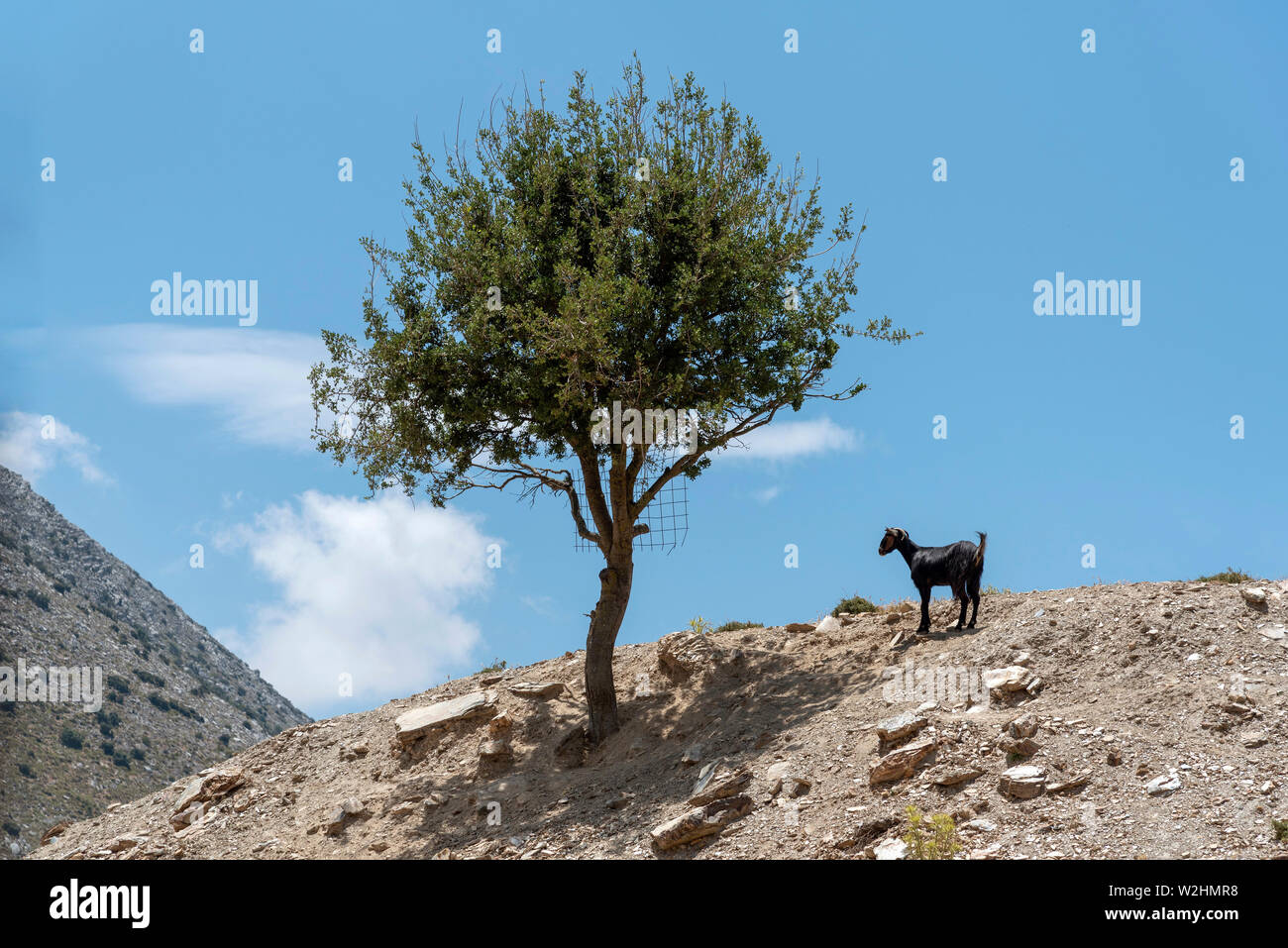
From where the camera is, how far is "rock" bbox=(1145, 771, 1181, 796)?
13.9 meters

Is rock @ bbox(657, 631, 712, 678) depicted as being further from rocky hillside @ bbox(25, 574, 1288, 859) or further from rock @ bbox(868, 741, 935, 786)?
rock @ bbox(868, 741, 935, 786)

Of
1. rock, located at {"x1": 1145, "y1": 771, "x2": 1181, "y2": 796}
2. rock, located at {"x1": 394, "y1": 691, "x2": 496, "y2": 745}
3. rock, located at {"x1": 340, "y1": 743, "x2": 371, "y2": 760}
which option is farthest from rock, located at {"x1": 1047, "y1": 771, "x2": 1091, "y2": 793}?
rock, located at {"x1": 340, "y1": 743, "x2": 371, "y2": 760}

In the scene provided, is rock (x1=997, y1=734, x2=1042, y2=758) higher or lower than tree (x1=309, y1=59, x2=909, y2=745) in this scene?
lower

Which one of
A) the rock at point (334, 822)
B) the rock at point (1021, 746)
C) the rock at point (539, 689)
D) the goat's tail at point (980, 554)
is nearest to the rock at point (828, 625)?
the goat's tail at point (980, 554)

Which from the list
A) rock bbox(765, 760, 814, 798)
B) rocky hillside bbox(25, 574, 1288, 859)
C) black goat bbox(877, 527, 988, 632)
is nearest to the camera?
rocky hillside bbox(25, 574, 1288, 859)

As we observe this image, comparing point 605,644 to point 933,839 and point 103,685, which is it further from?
point 103,685

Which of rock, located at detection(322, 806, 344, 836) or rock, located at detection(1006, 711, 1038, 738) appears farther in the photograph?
rock, located at detection(322, 806, 344, 836)

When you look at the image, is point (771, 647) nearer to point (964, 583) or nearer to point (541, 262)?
point (964, 583)

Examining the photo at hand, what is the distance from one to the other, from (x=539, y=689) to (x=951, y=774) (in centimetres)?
1114

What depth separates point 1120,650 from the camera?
18094mm

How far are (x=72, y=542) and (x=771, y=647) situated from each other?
328 ft

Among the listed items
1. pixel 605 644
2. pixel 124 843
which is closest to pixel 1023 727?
pixel 605 644

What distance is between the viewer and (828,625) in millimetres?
23719

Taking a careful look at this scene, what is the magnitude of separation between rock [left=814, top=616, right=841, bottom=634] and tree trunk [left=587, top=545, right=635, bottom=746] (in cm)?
492
